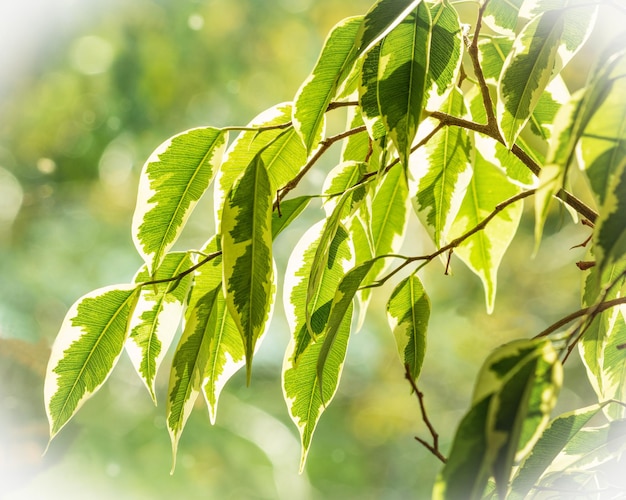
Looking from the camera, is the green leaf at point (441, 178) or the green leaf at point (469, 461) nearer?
the green leaf at point (469, 461)

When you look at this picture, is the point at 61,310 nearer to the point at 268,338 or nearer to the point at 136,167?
the point at 136,167

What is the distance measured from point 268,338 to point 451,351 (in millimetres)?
631

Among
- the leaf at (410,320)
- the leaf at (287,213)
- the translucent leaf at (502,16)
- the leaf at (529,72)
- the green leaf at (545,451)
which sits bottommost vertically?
the green leaf at (545,451)

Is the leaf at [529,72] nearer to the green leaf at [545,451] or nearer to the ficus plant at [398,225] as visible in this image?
the ficus plant at [398,225]

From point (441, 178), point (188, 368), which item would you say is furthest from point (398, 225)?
point (188, 368)

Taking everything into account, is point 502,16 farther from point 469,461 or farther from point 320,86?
point 469,461

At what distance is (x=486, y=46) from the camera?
35cm

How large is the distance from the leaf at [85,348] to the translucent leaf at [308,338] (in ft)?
0.24

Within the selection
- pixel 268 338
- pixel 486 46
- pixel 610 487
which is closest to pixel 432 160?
pixel 486 46

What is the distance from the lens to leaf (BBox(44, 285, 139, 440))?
0.29 metres

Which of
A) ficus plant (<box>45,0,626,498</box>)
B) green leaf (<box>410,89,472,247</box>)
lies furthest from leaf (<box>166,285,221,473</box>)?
green leaf (<box>410,89,472,247</box>)

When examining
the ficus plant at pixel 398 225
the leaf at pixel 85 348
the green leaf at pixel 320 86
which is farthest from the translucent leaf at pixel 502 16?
the leaf at pixel 85 348

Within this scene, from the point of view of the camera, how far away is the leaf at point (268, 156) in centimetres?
31

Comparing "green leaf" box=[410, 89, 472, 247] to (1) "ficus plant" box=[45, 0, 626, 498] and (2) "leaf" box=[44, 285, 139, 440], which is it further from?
(2) "leaf" box=[44, 285, 139, 440]
